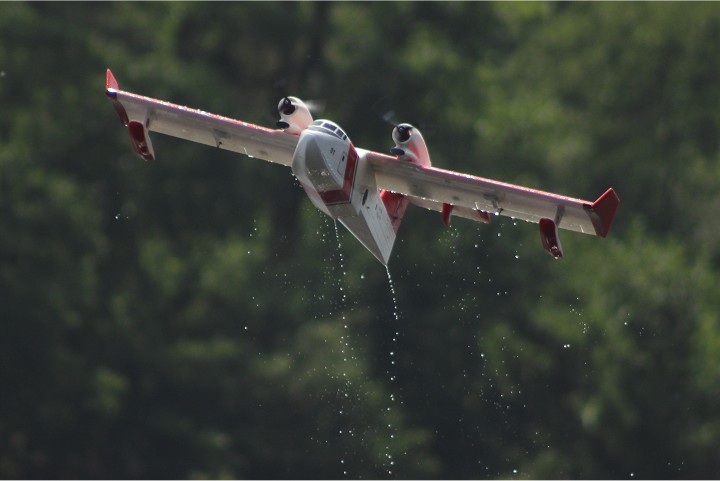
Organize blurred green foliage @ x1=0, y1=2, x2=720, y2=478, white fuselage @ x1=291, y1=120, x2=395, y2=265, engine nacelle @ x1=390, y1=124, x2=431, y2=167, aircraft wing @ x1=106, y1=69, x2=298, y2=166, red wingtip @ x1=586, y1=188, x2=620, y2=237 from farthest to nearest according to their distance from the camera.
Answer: blurred green foliage @ x1=0, y1=2, x2=720, y2=478, aircraft wing @ x1=106, y1=69, x2=298, y2=166, engine nacelle @ x1=390, y1=124, x2=431, y2=167, red wingtip @ x1=586, y1=188, x2=620, y2=237, white fuselage @ x1=291, y1=120, x2=395, y2=265

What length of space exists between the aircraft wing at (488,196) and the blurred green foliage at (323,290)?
1251 centimetres

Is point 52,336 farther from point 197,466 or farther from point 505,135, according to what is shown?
point 505,135

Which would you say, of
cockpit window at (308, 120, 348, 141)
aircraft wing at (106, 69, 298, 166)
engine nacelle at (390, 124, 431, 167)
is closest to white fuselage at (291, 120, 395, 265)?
cockpit window at (308, 120, 348, 141)

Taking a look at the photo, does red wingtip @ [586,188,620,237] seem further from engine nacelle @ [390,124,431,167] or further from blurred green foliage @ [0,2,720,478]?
blurred green foliage @ [0,2,720,478]

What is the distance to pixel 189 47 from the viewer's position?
47688 mm

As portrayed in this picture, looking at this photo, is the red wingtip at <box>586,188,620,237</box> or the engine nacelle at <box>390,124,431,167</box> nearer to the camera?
the red wingtip at <box>586,188,620,237</box>

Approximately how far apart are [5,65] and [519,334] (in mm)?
13431

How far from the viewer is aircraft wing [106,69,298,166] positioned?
78.4 feet

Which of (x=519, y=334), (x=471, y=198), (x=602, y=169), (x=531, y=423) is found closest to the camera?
(x=471, y=198)

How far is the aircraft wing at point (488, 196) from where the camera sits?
2288 cm

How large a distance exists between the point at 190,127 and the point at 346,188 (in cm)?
278

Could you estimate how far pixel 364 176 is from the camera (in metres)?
A: 23.5

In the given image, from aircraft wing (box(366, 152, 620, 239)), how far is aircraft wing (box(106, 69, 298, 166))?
1.42 meters

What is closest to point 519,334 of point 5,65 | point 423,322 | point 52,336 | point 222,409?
point 423,322
